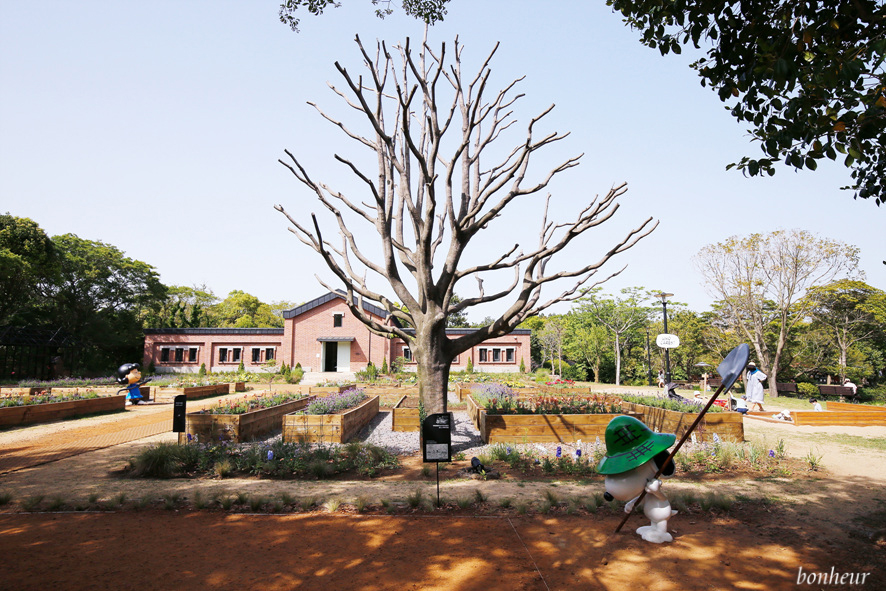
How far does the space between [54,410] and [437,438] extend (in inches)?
592

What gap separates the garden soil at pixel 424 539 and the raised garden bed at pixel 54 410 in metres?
7.72

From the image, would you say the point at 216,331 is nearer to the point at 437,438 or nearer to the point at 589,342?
the point at 589,342

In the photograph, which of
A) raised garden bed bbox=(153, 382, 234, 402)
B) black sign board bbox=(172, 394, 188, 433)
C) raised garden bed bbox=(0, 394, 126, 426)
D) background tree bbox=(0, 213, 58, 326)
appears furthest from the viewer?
background tree bbox=(0, 213, 58, 326)

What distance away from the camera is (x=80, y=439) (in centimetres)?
1227

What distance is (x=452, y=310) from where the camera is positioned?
1147cm

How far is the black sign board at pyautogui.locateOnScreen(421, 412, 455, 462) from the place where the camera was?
7.17 m

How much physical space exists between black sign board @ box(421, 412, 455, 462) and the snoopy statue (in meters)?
2.49

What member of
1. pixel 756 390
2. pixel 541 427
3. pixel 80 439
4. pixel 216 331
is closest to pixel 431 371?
pixel 541 427

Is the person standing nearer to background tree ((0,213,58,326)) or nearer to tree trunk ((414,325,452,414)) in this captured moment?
tree trunk ((414,325,452,414))

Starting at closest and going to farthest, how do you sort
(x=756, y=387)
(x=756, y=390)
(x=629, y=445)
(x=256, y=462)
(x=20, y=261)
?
(x=629, y=445) → (x=256, y=462) → (x=756, y=390) → (x=756, y=387) → (x=20, y=261)

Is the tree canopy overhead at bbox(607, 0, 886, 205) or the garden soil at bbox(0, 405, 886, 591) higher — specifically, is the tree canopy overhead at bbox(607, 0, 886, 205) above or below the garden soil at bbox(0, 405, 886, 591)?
above

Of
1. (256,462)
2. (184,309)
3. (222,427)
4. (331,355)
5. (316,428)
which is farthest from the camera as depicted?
(184,309)

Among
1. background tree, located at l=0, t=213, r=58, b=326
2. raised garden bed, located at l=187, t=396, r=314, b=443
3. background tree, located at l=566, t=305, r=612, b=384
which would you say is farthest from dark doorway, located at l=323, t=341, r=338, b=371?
raised garden bed, located at l=187, t=396, r=314, b=443

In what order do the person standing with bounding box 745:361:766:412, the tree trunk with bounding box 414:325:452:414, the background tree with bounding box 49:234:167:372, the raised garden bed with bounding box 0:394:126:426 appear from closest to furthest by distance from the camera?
the tree trunk with bounding box 414:325:452:414 → the raised garden bed with bounding box 0:394:126:426 → the person standing with bounding box 745:361:766:412 → the background tree with bounding box 49:234:167:372
